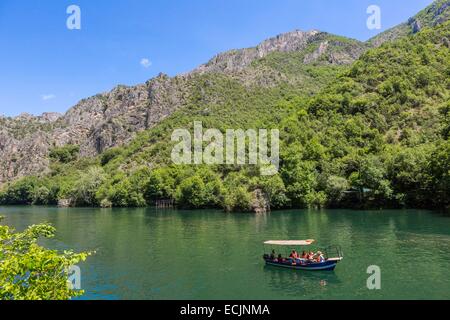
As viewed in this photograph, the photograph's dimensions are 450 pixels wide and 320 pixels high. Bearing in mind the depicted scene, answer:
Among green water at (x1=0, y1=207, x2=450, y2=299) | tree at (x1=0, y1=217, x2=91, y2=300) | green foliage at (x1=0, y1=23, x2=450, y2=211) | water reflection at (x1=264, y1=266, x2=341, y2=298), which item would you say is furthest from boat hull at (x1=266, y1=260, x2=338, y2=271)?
green foliage at (x1=0, y1=23, x2=450, y2=211)

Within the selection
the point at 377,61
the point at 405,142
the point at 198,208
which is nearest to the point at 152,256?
the point at 198,208

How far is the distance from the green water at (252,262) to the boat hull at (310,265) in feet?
2.41

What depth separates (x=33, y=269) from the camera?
1472 cm

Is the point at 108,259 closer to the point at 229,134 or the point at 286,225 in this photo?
the point at 286,225

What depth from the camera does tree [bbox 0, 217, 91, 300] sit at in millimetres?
14430

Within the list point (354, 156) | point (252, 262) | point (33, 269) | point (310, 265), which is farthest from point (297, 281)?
point (354, 156)

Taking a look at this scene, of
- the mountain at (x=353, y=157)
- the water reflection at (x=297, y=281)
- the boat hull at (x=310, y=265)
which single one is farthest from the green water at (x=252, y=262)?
the mountain at (x=353, y=157)

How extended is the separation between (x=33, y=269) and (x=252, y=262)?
35751mm

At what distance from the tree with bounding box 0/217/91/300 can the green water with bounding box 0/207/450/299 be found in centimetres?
→ 2062

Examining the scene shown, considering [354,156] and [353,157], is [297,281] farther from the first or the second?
[354,156]

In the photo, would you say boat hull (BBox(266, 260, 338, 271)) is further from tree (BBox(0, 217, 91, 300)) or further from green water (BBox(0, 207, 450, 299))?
tree (BBox(0, 217, 91, 300))
